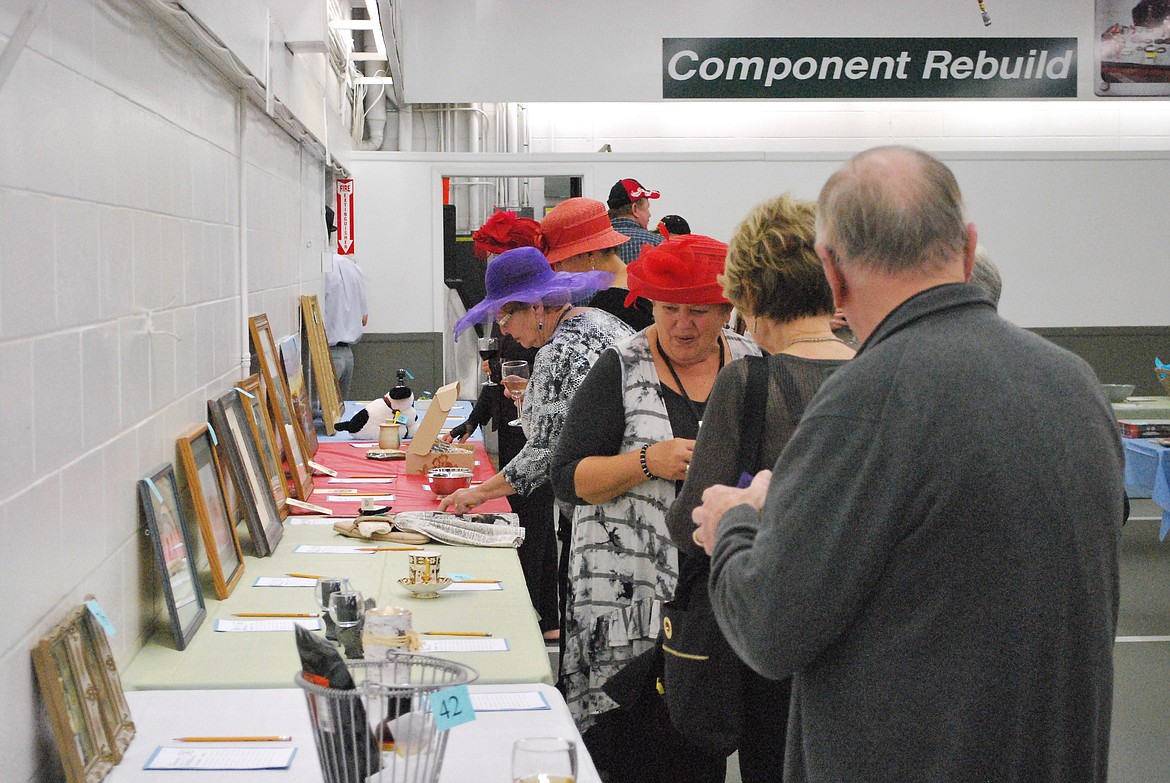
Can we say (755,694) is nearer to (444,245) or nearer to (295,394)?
(295,394)

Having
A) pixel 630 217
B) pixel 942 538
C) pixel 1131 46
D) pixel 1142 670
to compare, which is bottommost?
pixel 1142 670

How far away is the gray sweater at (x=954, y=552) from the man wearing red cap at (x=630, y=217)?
139 inches

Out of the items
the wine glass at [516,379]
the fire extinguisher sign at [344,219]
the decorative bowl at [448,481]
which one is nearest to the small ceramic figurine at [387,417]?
the wine glass at [516,379]

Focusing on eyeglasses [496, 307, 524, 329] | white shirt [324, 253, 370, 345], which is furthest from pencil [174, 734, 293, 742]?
white shirt [324, 253, 370, 345]

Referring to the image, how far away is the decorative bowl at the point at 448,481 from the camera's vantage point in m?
3.65

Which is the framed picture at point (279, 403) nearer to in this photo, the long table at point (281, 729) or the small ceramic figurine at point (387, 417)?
the small ceramic figurine at point (387, 417)

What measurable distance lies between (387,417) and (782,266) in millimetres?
3516

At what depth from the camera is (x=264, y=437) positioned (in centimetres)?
339

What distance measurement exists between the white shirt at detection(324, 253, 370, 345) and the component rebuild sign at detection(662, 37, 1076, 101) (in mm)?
3132

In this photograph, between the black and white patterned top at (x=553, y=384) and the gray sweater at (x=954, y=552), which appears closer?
the gray sweater at (x=954, y=552)

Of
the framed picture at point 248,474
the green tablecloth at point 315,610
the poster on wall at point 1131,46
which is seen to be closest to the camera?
the green tablecloth at point 315,610

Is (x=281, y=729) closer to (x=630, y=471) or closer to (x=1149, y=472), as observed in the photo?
(x=630, y=471)

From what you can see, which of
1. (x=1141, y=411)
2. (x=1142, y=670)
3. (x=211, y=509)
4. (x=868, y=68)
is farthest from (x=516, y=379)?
(x=868, y=68)

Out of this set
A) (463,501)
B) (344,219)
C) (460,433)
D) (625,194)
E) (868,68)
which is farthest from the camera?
(868,68)
